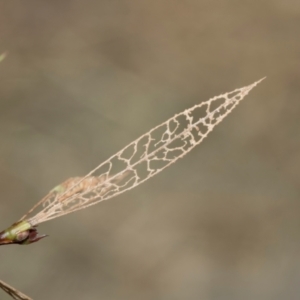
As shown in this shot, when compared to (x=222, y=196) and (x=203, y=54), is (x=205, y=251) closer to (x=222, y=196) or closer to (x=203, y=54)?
(x=222, y=196)

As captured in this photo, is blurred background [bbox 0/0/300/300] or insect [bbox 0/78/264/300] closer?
insect [bbox 0/78/264/300]

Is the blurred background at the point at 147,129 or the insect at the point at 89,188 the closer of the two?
the insect at the point at 89,188

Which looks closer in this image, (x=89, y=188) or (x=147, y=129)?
(x=89, y=188)

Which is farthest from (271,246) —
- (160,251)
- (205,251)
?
(160,251)

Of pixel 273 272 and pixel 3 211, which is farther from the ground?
pixel 3 211

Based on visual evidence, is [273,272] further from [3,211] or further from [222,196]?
[3,211]

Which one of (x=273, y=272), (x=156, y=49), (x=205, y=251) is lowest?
(x=273, y=272)
